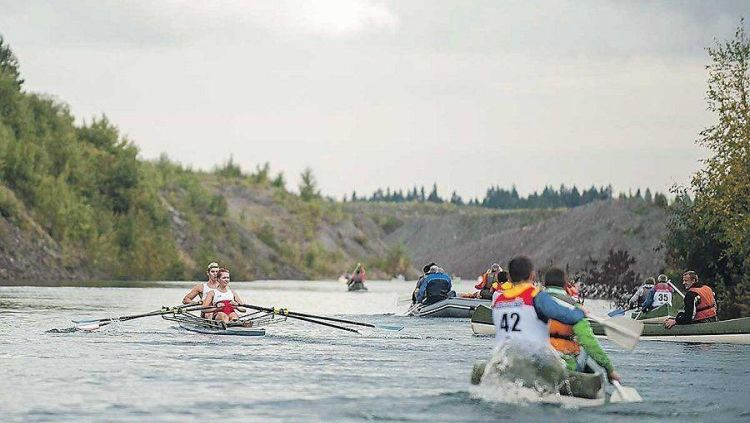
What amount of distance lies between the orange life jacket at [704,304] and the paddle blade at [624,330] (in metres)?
14.0

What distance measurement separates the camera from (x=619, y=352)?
104ft

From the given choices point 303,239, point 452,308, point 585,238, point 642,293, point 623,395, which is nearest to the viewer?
point 623,395

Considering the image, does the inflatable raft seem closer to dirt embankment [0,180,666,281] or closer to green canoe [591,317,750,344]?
green canoe [591,317,750,344]

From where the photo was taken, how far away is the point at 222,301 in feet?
113

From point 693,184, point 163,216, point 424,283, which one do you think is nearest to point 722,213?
point 693,184

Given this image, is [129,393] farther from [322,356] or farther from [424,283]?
[424,283]

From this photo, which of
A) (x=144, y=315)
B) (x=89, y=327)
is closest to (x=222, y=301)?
(x=144, y=315)

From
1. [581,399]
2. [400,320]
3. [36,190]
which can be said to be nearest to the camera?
[581,399]

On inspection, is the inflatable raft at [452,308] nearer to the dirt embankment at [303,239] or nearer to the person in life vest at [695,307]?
the person in life vest at [695,307]

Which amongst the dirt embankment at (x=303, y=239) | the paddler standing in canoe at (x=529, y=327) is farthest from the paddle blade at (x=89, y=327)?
the dirt embankment at (x=303, y=239)

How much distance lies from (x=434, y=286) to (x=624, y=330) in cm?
2698

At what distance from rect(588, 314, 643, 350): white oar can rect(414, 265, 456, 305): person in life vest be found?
26.3 m

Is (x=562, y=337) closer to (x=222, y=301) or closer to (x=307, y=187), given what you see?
(x=222, y=301)

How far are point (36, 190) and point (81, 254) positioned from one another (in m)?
5.11
